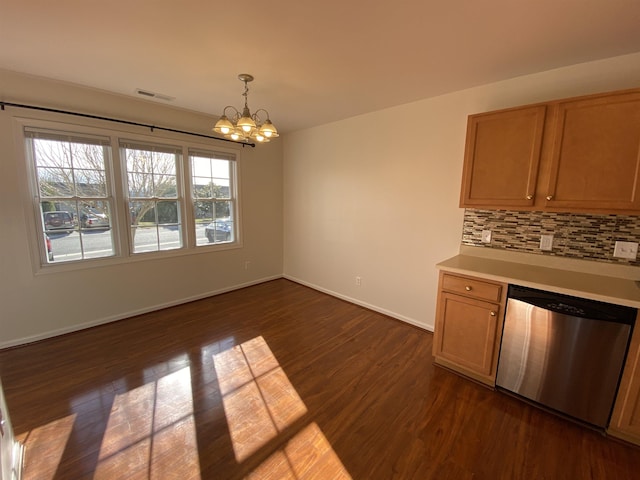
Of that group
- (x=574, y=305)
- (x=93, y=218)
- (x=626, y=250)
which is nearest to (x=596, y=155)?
(x=626, y=250)

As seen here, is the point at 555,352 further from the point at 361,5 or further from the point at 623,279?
the point at 361,5

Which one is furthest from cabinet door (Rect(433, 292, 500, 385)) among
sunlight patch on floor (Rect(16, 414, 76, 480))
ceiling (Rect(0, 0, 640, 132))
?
sunlight patch on floor (Rect(16, 414, 76, 480))

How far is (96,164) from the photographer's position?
2.94 meters

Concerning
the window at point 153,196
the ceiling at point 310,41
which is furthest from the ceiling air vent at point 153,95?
the window at point 153,196

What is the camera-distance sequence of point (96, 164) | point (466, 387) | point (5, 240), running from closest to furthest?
1. point (466, 387)
2. point (5, 240)
3. point (96, 164)

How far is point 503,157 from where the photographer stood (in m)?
2.19

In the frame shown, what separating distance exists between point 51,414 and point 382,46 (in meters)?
3.43

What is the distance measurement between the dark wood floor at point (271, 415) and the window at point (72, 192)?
3.15 feet

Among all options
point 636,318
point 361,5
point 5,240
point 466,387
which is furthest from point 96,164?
point 636,318

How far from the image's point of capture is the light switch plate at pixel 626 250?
1.95 metres

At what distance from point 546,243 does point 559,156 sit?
0.73 metres

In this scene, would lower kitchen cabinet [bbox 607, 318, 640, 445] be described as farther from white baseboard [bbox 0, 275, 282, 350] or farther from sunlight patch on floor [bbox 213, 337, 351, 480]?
white baseboard [bbox 0, 275, 282, 350]

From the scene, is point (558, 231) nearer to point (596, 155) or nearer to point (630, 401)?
point (596, 155)

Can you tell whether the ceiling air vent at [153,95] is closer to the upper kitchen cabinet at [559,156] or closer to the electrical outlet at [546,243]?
the upper kitchen cabinet at [559,156]
